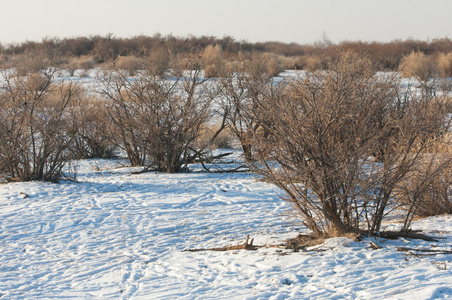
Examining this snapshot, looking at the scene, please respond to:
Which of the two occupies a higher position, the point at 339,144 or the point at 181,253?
the point at 339,144

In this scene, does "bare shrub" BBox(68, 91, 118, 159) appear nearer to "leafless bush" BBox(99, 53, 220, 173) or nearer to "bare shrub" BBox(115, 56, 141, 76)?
"bare shrub" BBox(115, 56, 141, 76)

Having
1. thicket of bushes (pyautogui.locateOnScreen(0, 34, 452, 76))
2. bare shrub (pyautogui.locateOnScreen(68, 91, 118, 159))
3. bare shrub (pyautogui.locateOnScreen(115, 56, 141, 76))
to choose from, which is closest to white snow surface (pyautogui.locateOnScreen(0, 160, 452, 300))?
bare shrub (pyautogui.locateOnScreen(115, 56, 141, 76))

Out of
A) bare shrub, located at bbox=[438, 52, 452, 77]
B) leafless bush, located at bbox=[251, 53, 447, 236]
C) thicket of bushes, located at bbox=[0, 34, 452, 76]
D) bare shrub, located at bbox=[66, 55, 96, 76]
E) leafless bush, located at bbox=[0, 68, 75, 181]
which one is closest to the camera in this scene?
leafless bush, located at bbox=[251, 53, 447, 236]

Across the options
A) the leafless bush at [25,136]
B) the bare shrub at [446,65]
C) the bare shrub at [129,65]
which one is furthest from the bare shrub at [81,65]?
the bare shrub at [446,65]

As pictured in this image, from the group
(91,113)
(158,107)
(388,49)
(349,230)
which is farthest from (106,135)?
(388,49)

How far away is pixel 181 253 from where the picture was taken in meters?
6.56

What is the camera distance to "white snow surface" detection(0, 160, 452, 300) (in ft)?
15.8

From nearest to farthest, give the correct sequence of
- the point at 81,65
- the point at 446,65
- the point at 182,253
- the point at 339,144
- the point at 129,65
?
the point at 339,144 < the point at 182,253 < the point at 129,65 < the point at 446,65 < the point at 81,65

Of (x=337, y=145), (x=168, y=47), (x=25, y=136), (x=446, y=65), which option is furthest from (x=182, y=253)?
(x=168, y=47)

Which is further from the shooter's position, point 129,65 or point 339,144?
point 129,65

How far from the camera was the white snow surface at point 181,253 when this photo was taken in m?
4.83

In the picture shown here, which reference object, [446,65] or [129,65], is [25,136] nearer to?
[129,65]

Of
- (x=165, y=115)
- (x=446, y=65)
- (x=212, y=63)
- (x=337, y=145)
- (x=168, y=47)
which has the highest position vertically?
(x=168, y=47)

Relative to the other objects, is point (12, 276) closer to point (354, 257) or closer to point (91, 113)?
point (354, 257)
